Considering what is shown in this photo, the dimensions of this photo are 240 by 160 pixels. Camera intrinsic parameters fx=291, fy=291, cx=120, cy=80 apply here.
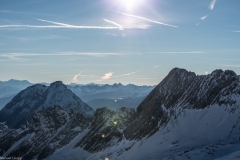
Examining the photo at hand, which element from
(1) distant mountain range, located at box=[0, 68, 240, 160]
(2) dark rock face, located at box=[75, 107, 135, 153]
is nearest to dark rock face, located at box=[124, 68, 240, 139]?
(1) distant mountain range, located at box=[0, 68, 240, 160]

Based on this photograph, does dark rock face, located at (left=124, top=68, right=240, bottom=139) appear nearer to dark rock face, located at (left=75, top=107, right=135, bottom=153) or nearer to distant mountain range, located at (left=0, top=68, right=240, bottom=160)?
distant mountain range, located at (left=0, top=68, right=240, bottom=160)

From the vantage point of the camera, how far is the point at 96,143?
181375 mm

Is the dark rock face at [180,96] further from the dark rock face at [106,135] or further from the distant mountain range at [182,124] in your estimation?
the dark rock face at [106,135]

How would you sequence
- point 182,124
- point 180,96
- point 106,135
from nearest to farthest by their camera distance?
point 182,124, point 180,96, point 106,135

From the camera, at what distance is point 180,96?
493 ft

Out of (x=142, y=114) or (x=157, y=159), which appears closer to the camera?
(x=157, y=159)

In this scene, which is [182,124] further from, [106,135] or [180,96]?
[106,135]

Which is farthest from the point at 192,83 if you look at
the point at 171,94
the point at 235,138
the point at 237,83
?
the point at 235,138

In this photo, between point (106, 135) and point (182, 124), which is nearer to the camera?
point (182, 124)

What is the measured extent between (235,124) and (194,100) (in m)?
30.8

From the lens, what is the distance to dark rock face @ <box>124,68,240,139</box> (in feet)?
432

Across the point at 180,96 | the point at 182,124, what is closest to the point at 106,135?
the point at 180,96

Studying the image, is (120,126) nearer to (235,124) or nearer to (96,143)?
(96,143)

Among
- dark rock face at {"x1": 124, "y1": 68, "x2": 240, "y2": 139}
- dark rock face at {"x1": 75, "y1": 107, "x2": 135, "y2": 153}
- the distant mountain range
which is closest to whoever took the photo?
the distant mountain range
